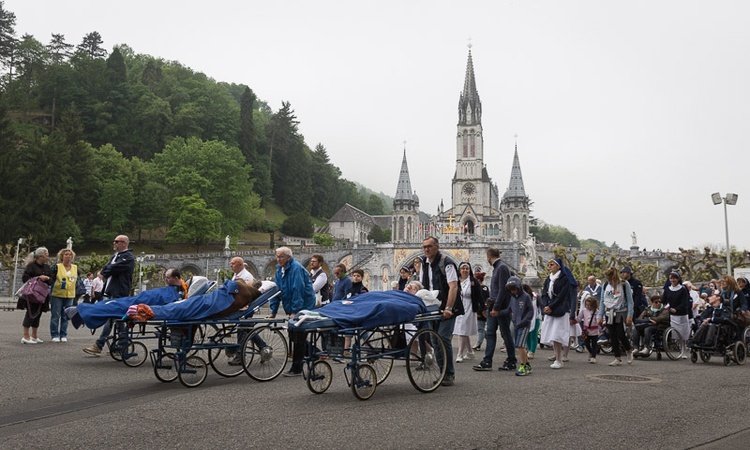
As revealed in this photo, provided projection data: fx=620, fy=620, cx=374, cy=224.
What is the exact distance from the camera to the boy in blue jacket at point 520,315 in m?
9.02

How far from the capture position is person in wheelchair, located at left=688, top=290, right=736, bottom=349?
36.5 feet

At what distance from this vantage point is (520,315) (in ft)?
30.9

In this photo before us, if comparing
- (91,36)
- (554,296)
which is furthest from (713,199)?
(91,36)

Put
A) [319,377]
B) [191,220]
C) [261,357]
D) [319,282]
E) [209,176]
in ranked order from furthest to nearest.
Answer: [209,176] < [191,220] < [319,282] < [261,357] < [319,377]

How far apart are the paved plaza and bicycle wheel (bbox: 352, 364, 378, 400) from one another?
11 centimetres

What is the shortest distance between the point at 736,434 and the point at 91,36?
89.9 m

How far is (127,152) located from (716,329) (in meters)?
69.2

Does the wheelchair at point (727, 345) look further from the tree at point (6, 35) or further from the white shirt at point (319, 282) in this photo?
the tree at point (6, 35)

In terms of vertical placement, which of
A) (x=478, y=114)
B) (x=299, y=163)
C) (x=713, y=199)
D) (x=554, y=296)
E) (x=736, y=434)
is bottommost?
(x=736, y=434)

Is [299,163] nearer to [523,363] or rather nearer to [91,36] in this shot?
[91,36]

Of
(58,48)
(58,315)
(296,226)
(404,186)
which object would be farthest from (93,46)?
(58,315)

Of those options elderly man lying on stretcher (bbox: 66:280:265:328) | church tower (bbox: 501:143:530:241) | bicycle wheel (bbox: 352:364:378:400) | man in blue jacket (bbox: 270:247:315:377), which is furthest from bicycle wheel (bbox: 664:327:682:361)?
church tower (bbox: 501:143:530:241)

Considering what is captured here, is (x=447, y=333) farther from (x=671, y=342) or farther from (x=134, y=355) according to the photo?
(x=671, y=342)

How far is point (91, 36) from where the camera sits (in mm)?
81375
